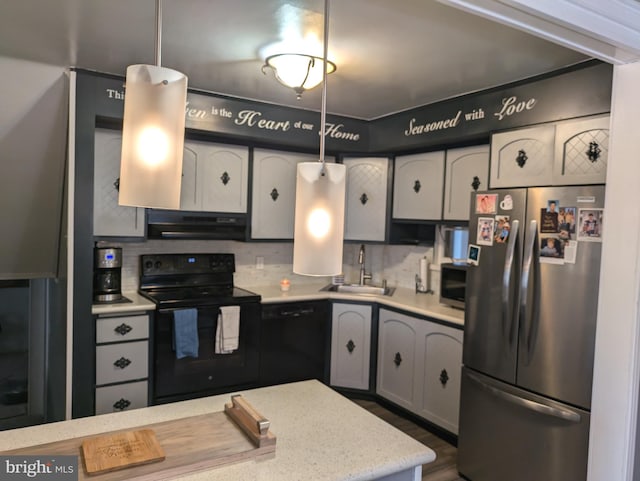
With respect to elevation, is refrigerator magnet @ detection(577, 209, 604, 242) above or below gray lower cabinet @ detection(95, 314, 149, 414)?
above

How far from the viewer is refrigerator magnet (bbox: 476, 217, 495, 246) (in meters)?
2.56

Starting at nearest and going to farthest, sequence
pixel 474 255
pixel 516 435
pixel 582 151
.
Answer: pixel 582 151
pixel 516 435
pixel 474 255

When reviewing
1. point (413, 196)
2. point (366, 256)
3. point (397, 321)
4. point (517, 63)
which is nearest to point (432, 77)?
point (517, 63)

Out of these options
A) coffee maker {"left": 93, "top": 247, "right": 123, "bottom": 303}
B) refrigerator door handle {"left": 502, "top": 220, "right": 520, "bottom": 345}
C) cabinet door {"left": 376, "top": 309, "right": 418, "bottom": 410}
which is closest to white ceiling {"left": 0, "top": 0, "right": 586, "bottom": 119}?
refrigerator door handle {"left": 502, "top": 220, "right": 520, "bottom": 345}

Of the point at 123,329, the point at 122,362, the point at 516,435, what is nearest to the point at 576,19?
the point at 516,435

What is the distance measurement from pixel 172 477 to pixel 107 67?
2416mm

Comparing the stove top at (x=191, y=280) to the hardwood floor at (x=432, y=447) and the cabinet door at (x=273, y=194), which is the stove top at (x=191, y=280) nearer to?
the cabinet door at (x=273, y=194)

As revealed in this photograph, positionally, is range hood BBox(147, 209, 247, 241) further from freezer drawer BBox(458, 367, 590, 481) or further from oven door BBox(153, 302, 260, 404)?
freezer drawer BBox(458, 367, 590, 481)

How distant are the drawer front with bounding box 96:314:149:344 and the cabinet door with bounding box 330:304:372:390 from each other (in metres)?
1.49

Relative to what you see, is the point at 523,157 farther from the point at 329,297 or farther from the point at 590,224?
the point at 329,297

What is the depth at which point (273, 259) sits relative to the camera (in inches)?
166

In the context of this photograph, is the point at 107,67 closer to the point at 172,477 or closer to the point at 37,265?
the point at 37,265

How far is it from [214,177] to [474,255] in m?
1.96

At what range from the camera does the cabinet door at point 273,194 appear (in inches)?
146
